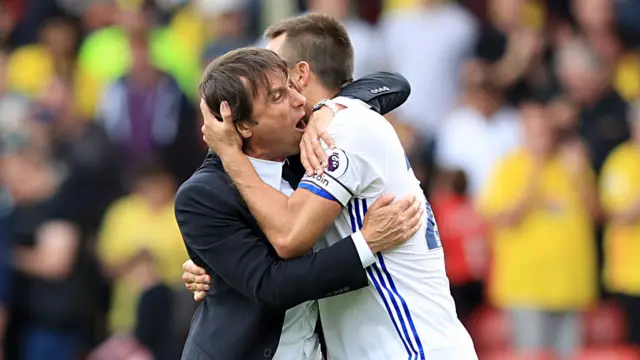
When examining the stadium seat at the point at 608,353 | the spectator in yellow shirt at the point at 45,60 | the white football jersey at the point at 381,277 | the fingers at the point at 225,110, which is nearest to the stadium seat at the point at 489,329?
the stadium seat at the point at 608,353

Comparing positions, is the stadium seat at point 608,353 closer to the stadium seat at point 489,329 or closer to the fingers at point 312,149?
the stadium seat at point 489,329

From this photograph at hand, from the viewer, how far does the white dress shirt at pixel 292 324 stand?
4559mm

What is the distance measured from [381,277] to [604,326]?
4.85 m

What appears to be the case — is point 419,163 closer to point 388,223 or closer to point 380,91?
point 380,91

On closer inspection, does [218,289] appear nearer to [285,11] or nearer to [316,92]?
[316,92]

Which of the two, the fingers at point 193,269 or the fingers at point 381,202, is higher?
the fingers at point 381,202

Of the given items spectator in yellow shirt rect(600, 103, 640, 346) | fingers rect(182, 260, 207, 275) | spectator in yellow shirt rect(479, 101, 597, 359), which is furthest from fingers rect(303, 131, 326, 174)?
spectator in yellow shirt rect(600, 103, 640, 346)

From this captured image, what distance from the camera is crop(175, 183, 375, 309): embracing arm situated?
4.33 meters

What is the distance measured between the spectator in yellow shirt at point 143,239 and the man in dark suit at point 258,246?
545 cm

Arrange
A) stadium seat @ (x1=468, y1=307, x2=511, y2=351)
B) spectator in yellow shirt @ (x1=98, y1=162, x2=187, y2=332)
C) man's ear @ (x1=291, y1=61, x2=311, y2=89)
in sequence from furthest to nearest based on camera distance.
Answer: spectator in yellow shirt @ (x1=98, y1=162, x2=187, y2=332)
stadium seat @ (x1=468, y1=307, x2=511, y2=351)
man's ear @ (x1=291, y1=61, x2=311, y2=89)

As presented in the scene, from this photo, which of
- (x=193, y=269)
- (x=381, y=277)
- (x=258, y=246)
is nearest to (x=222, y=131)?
(x=258, y=246)

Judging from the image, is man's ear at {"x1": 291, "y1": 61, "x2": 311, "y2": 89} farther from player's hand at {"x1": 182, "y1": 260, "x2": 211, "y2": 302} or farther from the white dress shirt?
player's hand at {"x1": 182, "y1": 260, "x2": 211, "y2": 302}

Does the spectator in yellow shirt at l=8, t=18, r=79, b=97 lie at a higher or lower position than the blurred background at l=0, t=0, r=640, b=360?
higher

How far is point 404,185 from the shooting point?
15.0 feet
